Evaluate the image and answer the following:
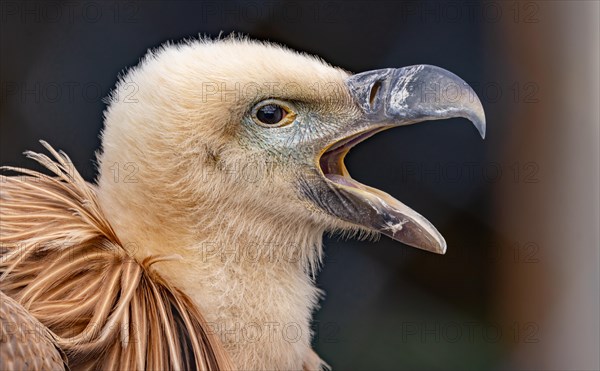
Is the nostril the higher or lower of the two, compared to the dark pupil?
higher

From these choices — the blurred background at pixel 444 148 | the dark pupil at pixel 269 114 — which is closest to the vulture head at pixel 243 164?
the dark pupil at pixel 269 114

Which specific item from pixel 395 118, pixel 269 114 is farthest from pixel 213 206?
pixel 395 118

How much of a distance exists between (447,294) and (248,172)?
1.55m

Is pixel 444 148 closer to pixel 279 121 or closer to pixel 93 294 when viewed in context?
pixel 279 121

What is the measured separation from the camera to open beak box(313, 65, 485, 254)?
1.49 m

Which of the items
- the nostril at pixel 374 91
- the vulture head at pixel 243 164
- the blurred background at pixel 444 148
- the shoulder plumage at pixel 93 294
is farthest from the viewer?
the blurred background at pixel 444 148

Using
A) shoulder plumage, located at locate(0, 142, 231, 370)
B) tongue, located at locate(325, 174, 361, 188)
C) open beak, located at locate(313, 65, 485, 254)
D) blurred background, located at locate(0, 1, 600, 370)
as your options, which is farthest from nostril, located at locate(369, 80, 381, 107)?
blurred background, located at locate(0, 1, 600, 370)

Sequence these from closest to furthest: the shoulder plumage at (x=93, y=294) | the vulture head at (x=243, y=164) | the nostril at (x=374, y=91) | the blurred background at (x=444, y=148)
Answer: the shoulder plumage at (x=93, y=294), the vulture head at (x=243, y=164), the nostril at (x=374, y=91), the blurred background at (x=444, y=148)

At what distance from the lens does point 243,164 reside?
148 cm

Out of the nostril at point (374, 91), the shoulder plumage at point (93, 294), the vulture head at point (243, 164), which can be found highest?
the nostril at point (374, 91)

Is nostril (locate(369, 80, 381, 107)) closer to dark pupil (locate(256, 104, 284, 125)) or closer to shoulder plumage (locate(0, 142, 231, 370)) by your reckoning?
dark pupil (locate(256, 104, 284, 125))

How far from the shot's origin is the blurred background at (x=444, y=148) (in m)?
2.37

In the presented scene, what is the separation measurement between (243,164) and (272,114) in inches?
4.5

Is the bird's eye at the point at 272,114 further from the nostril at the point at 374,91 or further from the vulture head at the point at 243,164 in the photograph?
the nostril at the point at 374,91
